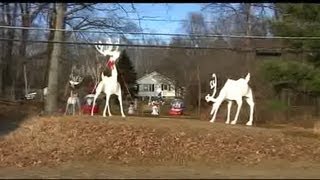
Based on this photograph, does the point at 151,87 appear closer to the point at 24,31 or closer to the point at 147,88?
the point at 147,88

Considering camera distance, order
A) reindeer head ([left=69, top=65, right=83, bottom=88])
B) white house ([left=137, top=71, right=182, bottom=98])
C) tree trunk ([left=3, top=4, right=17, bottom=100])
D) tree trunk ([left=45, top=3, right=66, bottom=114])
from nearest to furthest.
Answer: tree trunk ([left=45, top=3, right=66, bottom=114]) → reindeer head ([left=69, top=65, right=83, bottom=88]) → tree trunk ([left=3, top=4, right=17, bottom=100]) → white house ([left=137, top=71, right=182, bottom=98])

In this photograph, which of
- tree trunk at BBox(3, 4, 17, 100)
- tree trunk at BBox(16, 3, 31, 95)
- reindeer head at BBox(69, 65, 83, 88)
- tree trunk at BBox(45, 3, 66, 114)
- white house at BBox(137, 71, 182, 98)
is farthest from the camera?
white house at BBox(137, 71, 182, 98)

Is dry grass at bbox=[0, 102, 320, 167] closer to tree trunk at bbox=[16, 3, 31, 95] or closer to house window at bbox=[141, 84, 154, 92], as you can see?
tree trunk at bbox=[16, 3, 31, 95]

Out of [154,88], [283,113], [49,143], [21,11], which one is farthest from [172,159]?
[154,88]

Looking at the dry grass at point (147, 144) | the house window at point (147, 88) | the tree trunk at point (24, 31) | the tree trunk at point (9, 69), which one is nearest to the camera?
the dry grass at point (147, 144)

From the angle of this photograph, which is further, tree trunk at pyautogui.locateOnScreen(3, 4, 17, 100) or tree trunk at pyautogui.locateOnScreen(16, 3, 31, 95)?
tree trunk at pyautogui.locateOnScreen(3, 4, 17, 100)

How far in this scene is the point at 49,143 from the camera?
19.5 m

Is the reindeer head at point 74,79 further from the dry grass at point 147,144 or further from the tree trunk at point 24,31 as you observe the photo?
the dry grass at point 147,144

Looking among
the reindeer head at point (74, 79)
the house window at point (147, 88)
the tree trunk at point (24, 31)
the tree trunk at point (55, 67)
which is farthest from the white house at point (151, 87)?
the tree trunk at point (55, 67)

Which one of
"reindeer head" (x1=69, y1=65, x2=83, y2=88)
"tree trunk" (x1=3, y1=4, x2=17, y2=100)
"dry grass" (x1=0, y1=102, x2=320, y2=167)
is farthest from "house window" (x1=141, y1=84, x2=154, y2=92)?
"dry grass" (x1=0, y1=102, x2=320, y2=167)

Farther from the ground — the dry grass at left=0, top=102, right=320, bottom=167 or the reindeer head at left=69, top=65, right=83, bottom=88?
the reindeer head at left=69, top=65, right=83, bottom=88

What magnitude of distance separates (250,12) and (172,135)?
99.3ft

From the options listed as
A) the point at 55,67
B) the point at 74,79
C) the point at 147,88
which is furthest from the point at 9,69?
the point at 147,88

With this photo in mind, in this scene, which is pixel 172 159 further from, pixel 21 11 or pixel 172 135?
pixel 21 11
